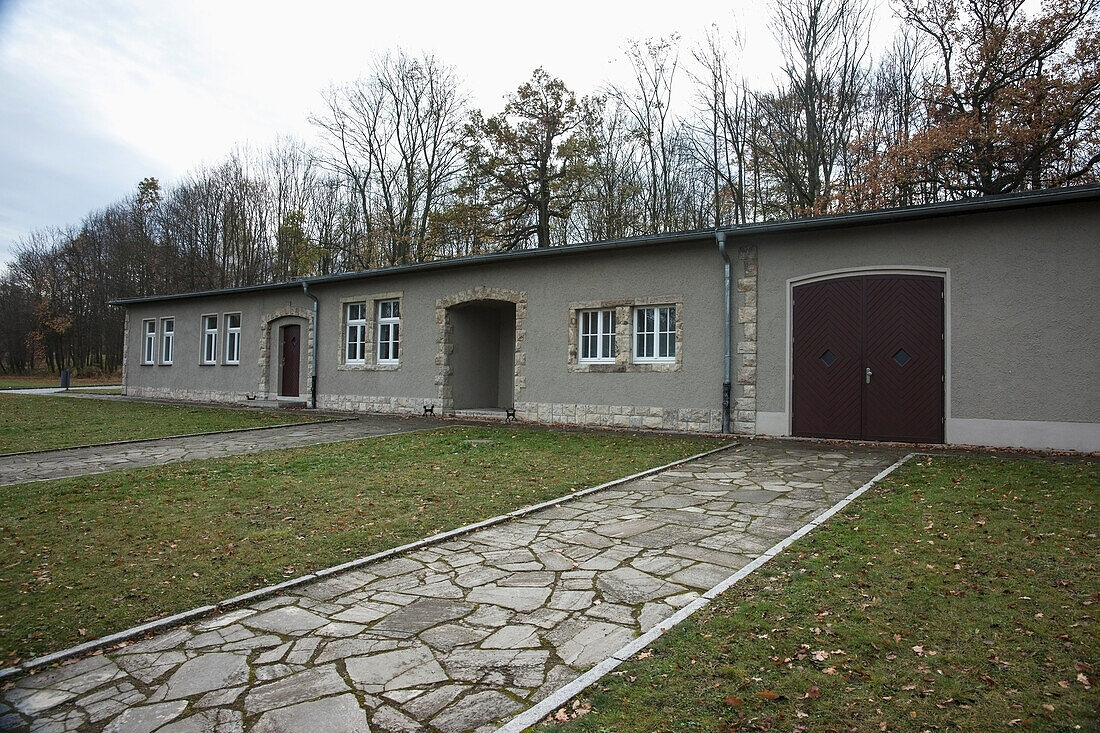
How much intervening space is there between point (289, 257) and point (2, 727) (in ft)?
97.9

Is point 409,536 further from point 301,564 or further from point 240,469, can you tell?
point 240,469

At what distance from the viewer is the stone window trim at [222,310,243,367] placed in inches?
800

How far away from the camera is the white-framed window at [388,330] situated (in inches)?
650

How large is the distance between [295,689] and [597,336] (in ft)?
35.5

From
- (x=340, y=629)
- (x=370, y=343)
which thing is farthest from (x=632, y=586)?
(x=370, y=343)

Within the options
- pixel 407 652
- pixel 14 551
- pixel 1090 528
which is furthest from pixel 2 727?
pixel 1090 528

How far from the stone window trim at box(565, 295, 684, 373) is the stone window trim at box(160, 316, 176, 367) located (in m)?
16.3

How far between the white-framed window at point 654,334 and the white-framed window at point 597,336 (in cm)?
55

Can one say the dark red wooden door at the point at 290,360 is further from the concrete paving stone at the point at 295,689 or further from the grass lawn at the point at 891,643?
the concrete paving stone at the point at 295,689

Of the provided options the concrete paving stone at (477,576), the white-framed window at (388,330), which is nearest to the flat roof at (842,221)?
the white-framed window at (388,330)

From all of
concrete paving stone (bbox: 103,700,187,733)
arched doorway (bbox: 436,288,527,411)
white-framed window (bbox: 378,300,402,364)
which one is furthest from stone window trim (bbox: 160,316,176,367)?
concrete paving stone (bbox: 103,700,187,733)

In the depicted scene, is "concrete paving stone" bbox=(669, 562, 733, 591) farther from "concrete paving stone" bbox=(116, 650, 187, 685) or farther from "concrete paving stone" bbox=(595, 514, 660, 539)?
"concrete paving stone" bbox=(116, 650, 187, 685)

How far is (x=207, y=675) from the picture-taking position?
9.68 feet

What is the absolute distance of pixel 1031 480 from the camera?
6898mm
